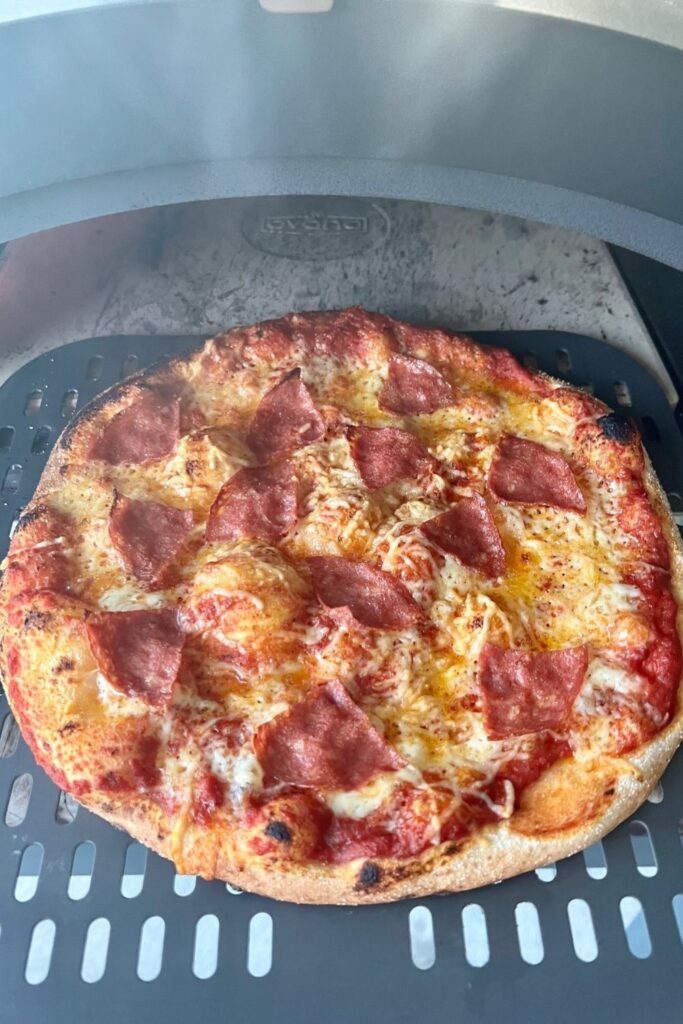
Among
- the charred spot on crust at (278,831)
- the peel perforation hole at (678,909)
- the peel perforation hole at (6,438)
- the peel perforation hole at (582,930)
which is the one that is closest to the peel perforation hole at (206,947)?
the charred spot on crust at (278,831)

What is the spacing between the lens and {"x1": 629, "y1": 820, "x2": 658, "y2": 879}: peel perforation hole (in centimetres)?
188

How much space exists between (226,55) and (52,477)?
47.9 inches

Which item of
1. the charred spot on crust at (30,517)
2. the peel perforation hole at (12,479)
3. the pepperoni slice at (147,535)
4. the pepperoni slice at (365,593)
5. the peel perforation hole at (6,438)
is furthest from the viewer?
the peel perforation hole at (6,438)

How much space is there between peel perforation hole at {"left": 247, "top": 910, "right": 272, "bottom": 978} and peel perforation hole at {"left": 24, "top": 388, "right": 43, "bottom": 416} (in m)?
1.74

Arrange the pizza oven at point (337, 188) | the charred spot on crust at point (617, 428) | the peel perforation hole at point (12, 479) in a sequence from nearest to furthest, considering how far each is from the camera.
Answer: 1. the pizza oven at point (337, 188)
2. the charred spot on crust at point (617, 428)
3. the peel perforation hole at point (12, 479)

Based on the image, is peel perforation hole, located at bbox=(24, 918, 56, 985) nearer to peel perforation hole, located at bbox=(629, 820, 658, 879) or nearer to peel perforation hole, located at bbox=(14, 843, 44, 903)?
peel perforation hole, located at bbox=(14, 843, 44, 903)

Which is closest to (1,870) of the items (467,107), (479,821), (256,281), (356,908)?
(356,908)

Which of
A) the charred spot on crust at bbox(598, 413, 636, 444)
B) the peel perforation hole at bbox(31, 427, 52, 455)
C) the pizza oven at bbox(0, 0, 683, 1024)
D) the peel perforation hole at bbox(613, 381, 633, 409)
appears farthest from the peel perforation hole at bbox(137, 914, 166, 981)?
the peel perforation hole at bbox(613, 381, 633, 409)

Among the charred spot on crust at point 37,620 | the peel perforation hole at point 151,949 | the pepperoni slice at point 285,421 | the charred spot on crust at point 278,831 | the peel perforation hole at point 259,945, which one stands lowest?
the peel perforation hole at point 151,949

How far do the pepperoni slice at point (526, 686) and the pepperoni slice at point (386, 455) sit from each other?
1.92ft

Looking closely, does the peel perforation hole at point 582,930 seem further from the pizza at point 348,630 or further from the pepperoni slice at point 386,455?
the pepperoni slice at point 386,455

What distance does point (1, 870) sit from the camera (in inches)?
73.8

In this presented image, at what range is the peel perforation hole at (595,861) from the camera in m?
1.88

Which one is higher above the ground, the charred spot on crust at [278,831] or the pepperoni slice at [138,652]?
the pepperoni slice at [138,652]
